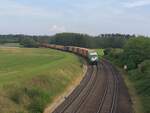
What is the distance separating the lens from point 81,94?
4253 cm

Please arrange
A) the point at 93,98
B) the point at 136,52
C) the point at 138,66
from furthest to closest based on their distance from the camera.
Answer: the point at 136,52 < the point at 138,66 < the point at 93,98

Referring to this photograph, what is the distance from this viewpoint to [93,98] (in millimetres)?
40062

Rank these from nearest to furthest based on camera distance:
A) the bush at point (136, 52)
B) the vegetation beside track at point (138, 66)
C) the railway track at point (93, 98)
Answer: the railway track at point (93, 98), the vegetation beside track at point (138, 66), the bush at point (136, 52)

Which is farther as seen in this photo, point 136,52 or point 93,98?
point 136,52

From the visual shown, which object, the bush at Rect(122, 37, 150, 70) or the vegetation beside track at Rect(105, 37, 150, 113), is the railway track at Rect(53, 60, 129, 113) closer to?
the vegetation beside track at Rect(105, 37, 150, 113)

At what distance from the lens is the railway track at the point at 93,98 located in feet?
111

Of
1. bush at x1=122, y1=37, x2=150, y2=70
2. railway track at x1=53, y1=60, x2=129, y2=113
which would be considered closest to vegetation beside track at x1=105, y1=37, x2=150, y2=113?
bush at x1=122, y1=37, x2=150, y2=70

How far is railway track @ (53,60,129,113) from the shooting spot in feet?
111

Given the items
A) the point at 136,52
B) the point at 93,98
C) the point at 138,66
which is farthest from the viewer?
the point at 136,52

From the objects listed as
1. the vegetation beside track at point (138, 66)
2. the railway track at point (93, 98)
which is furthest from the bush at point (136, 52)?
the railway track at point (93, 98)

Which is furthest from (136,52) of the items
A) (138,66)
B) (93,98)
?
(93,98)

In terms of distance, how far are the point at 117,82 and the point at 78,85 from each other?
24.7 feet

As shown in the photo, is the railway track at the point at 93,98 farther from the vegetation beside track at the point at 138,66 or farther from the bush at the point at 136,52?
the bush at the point at 136,52

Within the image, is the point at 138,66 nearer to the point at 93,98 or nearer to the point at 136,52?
the point at 136,52
